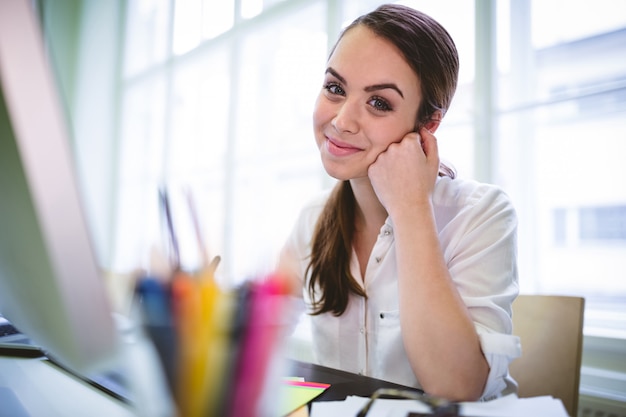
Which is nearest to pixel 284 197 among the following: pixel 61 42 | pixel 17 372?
pixel 17 372

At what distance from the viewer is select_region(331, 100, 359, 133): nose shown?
1086mm

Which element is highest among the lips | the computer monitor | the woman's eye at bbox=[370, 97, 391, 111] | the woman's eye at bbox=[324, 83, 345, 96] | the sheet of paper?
the woman's eye at bbox=[324, 83, 345, 96]

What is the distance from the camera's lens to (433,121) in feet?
3.97

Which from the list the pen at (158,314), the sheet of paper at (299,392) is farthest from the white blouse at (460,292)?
the pen at (158,314)

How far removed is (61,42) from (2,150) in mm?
5986

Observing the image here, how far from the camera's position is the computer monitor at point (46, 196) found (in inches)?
9.7

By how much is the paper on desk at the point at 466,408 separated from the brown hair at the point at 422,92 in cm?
57

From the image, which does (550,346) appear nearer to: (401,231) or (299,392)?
(401,231)

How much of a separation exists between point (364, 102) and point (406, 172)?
0.23 m

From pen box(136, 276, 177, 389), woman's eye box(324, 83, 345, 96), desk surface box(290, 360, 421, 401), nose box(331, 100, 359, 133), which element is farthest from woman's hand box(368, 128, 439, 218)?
pen box(136, 276, 177, 389)

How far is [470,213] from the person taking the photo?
1.00 metres

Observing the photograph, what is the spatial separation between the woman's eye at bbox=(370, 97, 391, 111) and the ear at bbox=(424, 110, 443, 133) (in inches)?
6.4

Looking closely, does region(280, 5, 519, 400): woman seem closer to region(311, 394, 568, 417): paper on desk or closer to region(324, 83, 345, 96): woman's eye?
region(324, 83, 345, 96): woman's eye

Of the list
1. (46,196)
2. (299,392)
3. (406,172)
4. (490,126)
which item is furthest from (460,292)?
(490,126)
